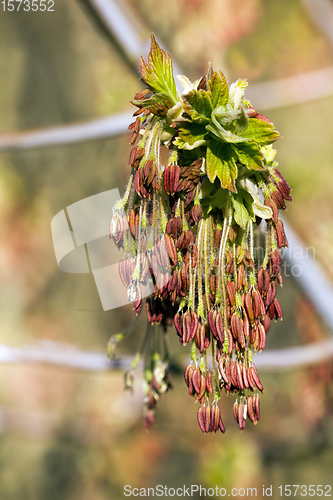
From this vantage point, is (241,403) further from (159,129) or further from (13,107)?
(13,107)

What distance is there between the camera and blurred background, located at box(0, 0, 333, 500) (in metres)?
1.30

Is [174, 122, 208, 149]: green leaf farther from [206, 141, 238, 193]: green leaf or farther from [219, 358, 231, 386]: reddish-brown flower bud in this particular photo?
[219, 358, 231, 386]: reddish-brown flower bud

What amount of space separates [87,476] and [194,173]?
66.6 inches

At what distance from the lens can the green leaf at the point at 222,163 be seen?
27 cm

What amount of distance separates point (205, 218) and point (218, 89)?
0.36 ft

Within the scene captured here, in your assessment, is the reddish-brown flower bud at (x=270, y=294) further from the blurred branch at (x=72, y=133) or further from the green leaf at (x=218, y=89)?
the blurred branch at (x=72, y=133)

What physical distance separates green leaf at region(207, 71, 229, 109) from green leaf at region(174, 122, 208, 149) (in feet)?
0.08

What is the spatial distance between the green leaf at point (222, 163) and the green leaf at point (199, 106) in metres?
0.02

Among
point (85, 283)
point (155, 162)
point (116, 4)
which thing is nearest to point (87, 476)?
point (85, 283)

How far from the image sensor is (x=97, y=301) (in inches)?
60.5

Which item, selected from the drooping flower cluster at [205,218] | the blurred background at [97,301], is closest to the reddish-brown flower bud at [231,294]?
the drooping flower cluster at [205,218]

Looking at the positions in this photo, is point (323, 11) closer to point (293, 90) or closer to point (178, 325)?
point (293, 90)

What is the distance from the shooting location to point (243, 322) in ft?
0.95

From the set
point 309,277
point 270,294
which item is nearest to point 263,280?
point 270,294
